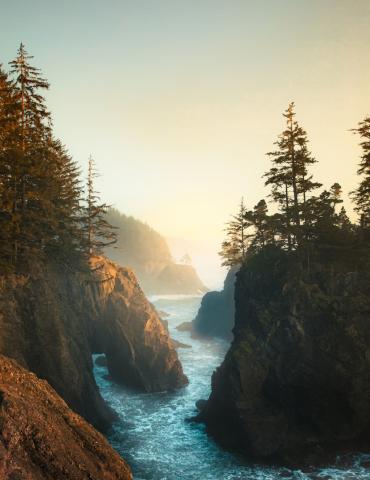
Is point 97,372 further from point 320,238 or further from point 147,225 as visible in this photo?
point 147,225

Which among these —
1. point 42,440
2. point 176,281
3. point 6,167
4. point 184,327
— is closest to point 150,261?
point 176,281

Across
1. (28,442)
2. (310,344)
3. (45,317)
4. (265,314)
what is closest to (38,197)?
(45,317)

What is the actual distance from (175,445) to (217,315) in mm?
A: 41785

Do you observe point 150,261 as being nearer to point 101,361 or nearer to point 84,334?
point 101,361

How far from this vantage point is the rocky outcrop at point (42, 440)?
10164 millimetres

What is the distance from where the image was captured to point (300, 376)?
24406 millimetres

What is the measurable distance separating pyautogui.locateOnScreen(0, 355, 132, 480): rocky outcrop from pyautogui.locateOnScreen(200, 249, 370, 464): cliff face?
44.3ft

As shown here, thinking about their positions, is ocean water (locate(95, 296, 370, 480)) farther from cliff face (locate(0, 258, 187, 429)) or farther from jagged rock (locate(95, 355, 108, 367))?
jagged rock (locate(95, 355, 108, 367))

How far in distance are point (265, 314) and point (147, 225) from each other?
445 feet

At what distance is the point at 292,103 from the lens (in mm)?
31828

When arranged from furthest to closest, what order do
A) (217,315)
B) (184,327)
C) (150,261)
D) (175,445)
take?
(150,261) → (184,327) → (217,315) → (175,445)

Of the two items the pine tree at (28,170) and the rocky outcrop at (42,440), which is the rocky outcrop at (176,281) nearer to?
the pine tree at (28,170)

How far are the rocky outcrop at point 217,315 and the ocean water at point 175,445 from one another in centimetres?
2264

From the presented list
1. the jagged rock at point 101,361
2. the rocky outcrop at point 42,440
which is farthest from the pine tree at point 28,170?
the jagged rock at point 101,361
